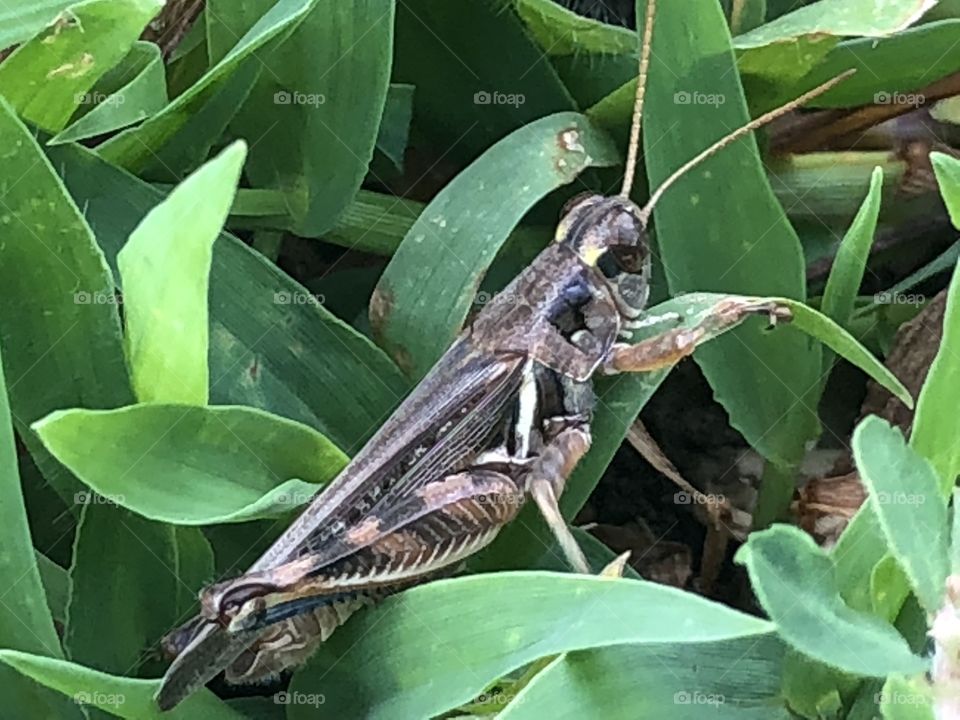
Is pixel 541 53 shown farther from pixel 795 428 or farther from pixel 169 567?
pixel 169 567

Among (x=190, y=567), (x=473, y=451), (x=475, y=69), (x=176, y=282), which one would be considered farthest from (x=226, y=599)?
(x=475, y=69)

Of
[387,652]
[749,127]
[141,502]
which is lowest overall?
[387,652]

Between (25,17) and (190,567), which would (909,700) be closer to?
(190,567)

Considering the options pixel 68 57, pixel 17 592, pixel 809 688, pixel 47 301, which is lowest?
pixel 809 688

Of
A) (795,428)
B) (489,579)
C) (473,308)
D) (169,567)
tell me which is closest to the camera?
(489,579)

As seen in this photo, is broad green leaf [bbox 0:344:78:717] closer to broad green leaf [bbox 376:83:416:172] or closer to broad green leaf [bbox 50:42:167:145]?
broad green leaf [bbox 50:42:167:145]

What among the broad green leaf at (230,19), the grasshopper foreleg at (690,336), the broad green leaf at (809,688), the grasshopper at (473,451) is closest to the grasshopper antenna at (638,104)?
the grasshopper at (473,451)

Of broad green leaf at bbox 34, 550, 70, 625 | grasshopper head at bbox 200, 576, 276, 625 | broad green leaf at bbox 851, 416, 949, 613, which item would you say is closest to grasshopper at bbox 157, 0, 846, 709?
grasshopper head at bbox 200, 576, 276, 625

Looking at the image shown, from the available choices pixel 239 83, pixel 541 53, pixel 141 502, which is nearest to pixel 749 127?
pixel 541 53
